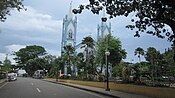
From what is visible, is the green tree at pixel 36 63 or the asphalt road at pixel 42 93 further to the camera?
the green tree at pixel 36 63

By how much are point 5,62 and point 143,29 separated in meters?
80.3

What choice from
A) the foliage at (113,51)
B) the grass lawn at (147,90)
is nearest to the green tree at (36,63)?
the foliage at (113,51)

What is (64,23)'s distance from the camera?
90.9 m

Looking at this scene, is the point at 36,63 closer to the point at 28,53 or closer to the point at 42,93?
the point at 28,53

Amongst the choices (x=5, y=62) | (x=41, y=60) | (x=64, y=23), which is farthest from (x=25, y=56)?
(x=64, y=23)

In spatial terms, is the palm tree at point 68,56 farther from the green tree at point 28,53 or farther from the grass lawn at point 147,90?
the green tree at point 28,53

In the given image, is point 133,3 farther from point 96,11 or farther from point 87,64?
point 87,64

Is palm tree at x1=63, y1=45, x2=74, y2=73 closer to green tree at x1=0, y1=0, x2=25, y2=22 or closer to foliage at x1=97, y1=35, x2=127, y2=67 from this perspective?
foliage at x1=97, y1=35, x2=127, y2=67

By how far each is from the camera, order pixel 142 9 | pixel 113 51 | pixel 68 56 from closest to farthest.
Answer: pixel 142 9 < pixel 113 51 < pixel 68 56

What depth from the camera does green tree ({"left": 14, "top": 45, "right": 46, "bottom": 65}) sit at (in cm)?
11086

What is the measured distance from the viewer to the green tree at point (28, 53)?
110863mm

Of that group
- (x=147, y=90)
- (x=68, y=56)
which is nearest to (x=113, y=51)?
(x=68, y=56)

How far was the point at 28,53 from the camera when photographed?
11194cm

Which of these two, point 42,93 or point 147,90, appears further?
point 42,93
